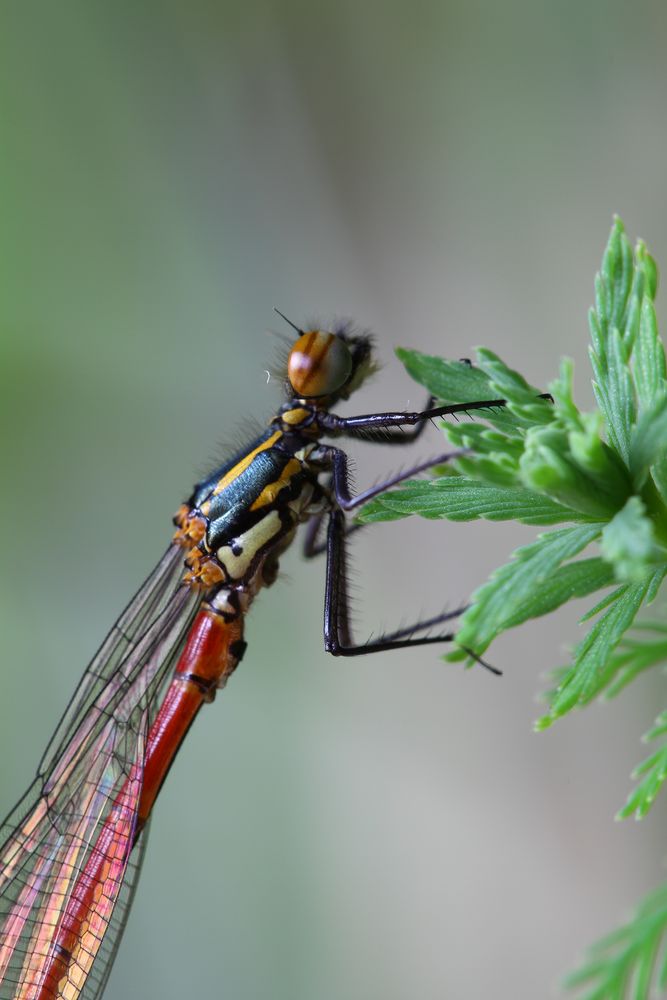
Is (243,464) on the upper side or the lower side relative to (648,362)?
upper

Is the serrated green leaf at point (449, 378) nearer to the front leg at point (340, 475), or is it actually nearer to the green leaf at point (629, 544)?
the green leaf at point (629, 544)

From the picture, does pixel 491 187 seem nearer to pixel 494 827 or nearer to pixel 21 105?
pixel 21 105

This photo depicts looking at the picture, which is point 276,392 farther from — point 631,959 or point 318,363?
point 631,959

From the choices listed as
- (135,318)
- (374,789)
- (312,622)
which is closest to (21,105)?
(135,318)

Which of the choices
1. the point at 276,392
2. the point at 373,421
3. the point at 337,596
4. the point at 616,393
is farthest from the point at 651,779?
the point at 276,392

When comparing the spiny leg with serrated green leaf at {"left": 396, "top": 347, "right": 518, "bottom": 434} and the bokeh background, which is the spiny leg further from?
the bokeh background

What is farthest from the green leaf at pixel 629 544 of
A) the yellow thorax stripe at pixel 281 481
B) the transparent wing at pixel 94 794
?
the transparent wing at pixel 94 794

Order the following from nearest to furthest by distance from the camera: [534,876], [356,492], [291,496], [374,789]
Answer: [356,492] → [291,496] → [534,876] → [374,789]
